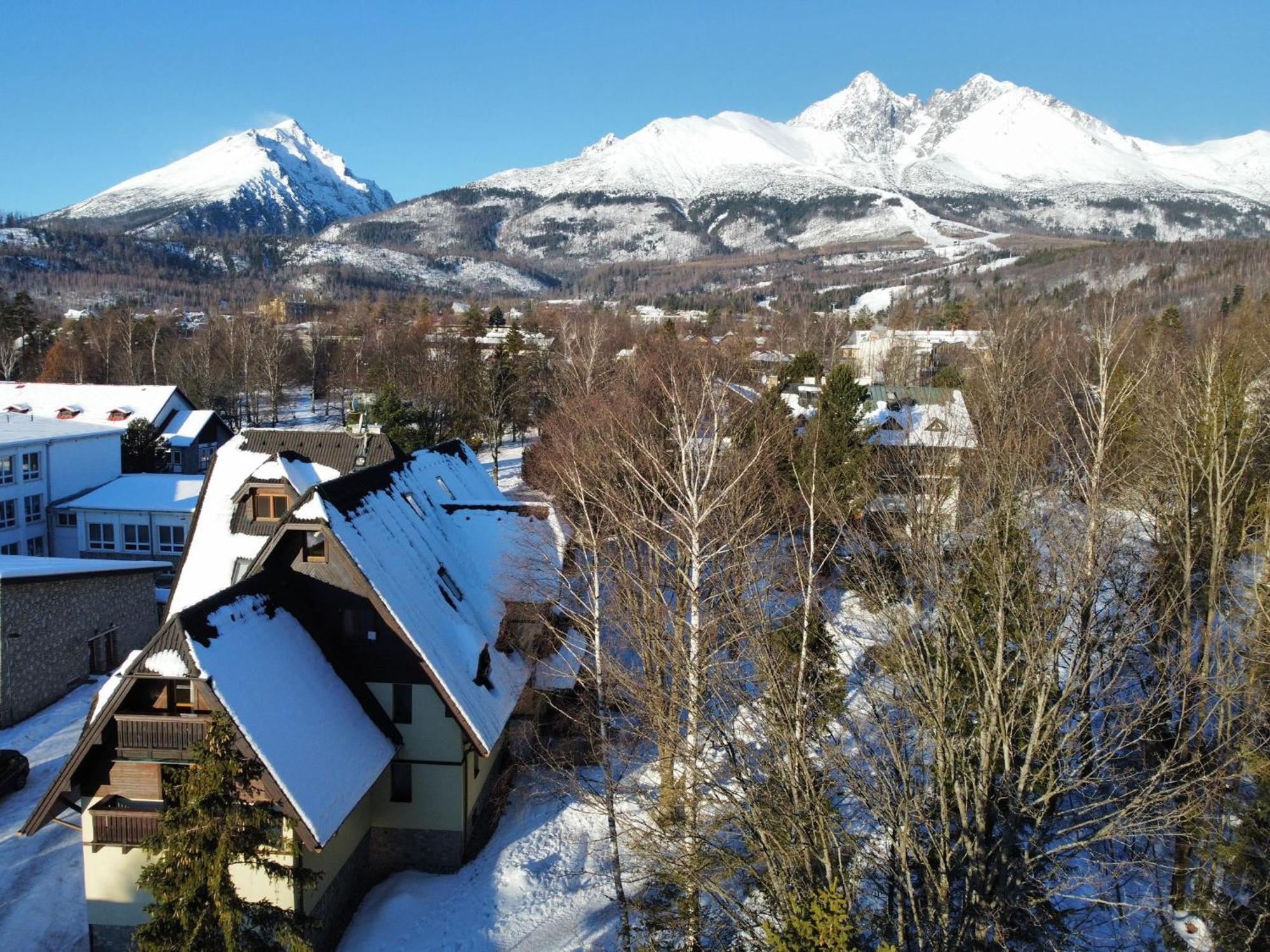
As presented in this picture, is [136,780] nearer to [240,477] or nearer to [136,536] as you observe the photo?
[240,477]

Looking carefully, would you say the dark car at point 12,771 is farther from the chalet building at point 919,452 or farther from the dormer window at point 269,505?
the chalet building at point 919,452

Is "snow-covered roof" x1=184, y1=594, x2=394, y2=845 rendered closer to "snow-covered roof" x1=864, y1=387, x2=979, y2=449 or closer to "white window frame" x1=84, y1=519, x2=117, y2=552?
"snow-covered roof" x1=864, y1=387, x2=979, y2=449

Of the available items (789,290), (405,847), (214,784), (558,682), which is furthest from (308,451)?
(789,290)

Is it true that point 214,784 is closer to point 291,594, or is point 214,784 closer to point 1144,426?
point 291,594

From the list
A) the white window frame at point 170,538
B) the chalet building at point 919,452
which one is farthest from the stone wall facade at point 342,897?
the white window frame at point 170,538

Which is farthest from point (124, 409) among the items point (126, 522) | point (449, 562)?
point (449, 562)

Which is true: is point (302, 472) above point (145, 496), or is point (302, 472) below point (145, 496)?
above
